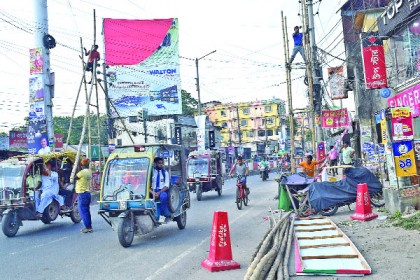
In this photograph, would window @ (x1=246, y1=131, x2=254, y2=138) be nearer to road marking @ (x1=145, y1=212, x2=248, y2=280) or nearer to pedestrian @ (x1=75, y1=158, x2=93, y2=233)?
pedestrian @ (x1=75, y1=158, x2=93, y2=233)

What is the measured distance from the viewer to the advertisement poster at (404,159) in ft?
34.9

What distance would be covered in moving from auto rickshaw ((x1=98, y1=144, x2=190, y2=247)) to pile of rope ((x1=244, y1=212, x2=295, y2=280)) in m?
2.55

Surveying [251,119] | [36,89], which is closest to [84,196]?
[36,89]

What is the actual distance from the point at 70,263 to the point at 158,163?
9.89ft

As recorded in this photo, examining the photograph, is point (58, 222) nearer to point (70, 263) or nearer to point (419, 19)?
point (70, 263)

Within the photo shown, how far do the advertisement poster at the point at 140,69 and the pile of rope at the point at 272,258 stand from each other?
33469 mm

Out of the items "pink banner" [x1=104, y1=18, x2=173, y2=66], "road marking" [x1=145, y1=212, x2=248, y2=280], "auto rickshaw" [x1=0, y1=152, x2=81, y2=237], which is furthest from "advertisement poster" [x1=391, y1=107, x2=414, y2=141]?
"pink banner" [x1=104, y1=18, x2=173, y2=66]

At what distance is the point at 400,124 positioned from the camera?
10.6 metres

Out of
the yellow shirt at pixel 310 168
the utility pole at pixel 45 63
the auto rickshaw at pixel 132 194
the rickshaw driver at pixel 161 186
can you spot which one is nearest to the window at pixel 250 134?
the utility pole at pixel 45 63

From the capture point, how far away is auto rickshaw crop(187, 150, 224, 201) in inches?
782

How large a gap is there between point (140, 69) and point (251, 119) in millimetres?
50564

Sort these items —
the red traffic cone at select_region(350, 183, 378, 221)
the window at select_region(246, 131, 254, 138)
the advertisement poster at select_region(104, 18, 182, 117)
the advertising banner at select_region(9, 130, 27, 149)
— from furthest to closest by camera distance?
1. the window at select_region(246, 131, 254, 138)
2. the advertisement poster at select_region(104, 18, 182, 117)
3. the advertising banner at select_region(9, 130, 27, 149)
4. the red traffic cone at select_region(350, 183, 378, 221)

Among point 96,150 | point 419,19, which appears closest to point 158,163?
point 419,19

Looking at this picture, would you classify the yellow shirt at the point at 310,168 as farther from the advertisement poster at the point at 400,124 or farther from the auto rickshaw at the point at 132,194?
the auto rickshaw at the point at 132,194
